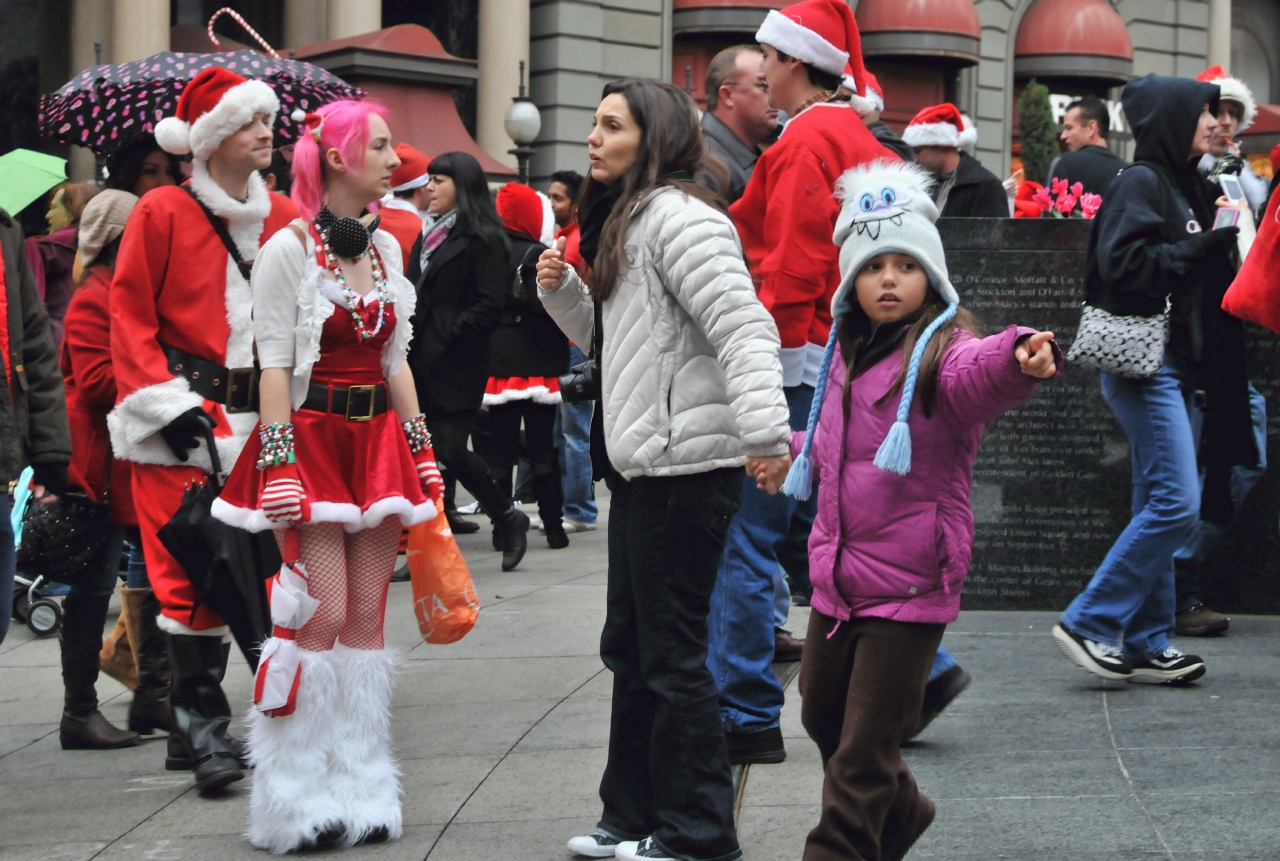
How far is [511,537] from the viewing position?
372 inches

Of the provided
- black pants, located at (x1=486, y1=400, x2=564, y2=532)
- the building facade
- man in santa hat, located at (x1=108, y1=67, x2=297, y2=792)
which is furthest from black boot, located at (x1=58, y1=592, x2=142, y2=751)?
the building facade

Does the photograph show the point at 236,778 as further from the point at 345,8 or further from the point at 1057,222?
the point at 345,8

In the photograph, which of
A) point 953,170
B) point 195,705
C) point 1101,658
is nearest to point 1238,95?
point 953,170

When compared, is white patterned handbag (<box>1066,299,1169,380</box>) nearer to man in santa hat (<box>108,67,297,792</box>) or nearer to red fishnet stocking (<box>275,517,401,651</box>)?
red fishnet stocking (<box>275,517,401,651</box>)

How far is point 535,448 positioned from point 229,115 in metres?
5.03

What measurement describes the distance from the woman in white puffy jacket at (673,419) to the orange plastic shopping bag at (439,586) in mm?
780

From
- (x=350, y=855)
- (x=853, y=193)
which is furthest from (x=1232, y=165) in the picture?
(x=350, y=855)

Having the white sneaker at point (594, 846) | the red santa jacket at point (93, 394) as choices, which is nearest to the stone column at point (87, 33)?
the red santa jacket at point (93, 394)

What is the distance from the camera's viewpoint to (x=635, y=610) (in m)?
4.36

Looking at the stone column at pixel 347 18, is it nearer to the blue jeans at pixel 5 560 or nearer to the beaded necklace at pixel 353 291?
the beaded necklace at pixel 353 291

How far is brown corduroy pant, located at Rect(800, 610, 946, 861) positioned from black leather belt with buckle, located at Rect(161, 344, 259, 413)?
2.30 meters

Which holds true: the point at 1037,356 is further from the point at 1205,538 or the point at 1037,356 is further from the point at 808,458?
the point at 1205,538

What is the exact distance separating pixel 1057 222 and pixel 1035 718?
102 inches

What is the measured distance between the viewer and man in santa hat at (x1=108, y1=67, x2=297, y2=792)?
531 centimetres
